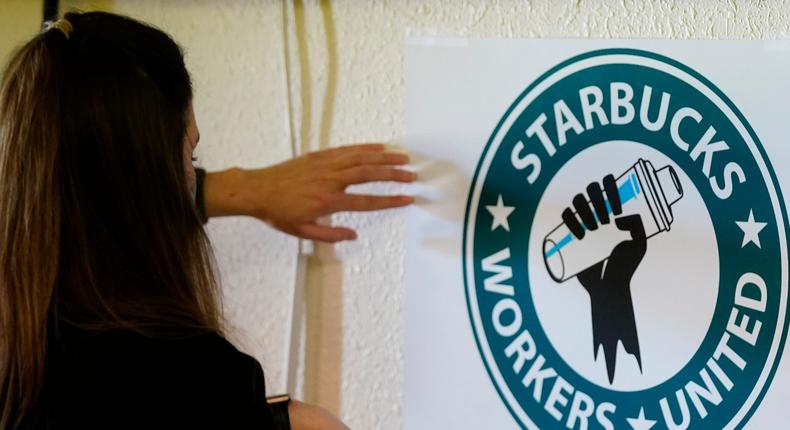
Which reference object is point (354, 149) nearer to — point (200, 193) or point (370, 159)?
point (370, 159)

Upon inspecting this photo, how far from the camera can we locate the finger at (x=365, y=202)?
37.1 inches

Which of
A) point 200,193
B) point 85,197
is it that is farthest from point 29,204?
point 200,193

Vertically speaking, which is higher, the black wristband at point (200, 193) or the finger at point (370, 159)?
the finger at point (370, 159)

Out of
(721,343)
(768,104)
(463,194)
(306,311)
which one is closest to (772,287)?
(721,343)

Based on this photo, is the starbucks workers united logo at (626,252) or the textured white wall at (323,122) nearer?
the starbucks workers united logo at (626,252)

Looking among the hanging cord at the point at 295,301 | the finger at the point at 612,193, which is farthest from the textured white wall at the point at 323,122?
the finger at the point at 612,193

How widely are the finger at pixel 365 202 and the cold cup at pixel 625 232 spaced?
18 centimetres

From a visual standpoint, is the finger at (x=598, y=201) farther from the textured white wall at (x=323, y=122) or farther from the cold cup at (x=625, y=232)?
the textured white wall at (x=323, y=122)

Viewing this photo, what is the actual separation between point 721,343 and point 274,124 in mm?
571

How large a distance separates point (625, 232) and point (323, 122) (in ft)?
1.25

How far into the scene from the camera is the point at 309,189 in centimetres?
96

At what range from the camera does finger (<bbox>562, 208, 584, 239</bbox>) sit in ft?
2.81

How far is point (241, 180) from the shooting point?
3.25 feet

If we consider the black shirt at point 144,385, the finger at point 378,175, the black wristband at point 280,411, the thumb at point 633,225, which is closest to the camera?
the black shirt at point 144,385
